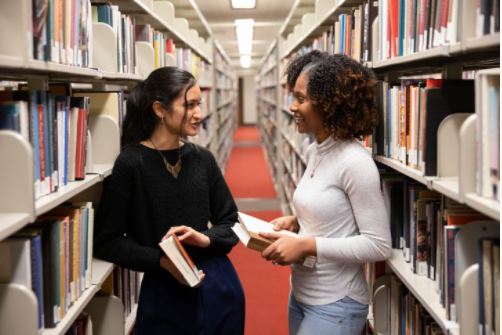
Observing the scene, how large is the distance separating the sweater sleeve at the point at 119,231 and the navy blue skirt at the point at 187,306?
0.10 metres

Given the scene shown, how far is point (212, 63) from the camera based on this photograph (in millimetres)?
8602

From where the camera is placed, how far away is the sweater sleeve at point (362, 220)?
1722 millimetres

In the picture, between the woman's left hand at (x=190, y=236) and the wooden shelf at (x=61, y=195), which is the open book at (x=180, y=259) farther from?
the wooden shelf at (x=61, y=195)

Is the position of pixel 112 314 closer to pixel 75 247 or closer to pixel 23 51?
pixel 75 247

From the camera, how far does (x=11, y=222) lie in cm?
131

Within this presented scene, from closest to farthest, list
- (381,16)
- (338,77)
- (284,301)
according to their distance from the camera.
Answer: (338,77) → (381,16) → (284,301)

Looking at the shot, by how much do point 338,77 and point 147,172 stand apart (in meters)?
0.74

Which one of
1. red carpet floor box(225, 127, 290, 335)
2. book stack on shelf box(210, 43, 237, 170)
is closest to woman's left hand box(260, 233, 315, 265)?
red carpet floor box(225, 127, 290, 335)

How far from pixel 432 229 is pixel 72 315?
1.16m

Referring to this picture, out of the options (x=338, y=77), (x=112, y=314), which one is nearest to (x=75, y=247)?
(x=112, y=314)

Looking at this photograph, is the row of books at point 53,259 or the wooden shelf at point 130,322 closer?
the row of books at point 53,259

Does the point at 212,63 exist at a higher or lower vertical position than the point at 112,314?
higher

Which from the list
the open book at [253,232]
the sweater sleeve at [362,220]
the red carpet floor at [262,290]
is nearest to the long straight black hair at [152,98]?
the open book at [253,232]

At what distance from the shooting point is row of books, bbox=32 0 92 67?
153cm
